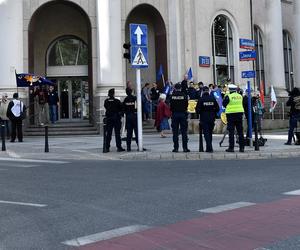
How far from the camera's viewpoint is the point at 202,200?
26.0ft

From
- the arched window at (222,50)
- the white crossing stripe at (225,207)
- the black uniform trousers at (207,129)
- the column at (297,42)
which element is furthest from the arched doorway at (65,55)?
the white crossing stripe at (225,207)

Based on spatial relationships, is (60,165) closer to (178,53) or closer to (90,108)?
→ (90,108)

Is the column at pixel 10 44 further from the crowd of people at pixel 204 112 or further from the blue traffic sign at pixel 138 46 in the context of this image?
the blue traffic sign at pixel 138 46

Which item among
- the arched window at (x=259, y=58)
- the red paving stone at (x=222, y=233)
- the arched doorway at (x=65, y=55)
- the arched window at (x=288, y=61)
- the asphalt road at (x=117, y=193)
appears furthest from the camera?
the arched window at (x=288, y=61)

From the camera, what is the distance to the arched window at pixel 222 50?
29969 mm

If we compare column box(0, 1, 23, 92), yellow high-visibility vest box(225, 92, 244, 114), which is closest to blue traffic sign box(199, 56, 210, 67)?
column box(0, 1, 23, 92)

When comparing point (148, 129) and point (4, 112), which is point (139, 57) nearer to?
point (4, 112)

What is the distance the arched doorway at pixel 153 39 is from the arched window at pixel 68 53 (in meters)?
2.67

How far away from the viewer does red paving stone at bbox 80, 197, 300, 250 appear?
543 centimetres

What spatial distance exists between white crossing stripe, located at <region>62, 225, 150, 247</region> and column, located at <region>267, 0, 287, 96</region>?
29.3 m

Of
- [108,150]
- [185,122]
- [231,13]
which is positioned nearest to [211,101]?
[185,122]

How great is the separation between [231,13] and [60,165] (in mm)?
20407

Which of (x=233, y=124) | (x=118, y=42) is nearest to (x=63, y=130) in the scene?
(x=118, y=42)

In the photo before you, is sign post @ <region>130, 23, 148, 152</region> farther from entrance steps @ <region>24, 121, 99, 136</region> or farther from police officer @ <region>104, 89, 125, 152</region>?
entrance steps @ <region>24, 121, 99, 136</region>
